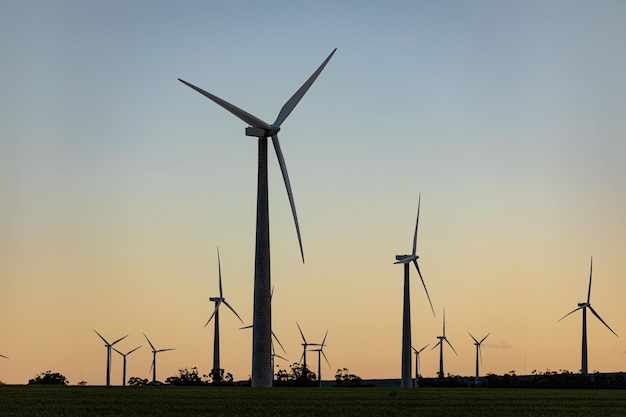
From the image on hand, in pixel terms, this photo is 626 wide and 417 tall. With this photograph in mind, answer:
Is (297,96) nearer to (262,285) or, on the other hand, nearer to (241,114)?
(241,114)

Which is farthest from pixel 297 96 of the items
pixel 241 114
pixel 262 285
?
pixel 262 285

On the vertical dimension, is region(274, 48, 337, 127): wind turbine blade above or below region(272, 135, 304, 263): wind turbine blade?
above

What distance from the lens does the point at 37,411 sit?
5544cm

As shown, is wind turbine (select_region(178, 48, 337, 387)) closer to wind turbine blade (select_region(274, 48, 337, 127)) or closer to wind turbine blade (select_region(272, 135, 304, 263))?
wind turbine blade (select_region(272, 135, 304, 263))

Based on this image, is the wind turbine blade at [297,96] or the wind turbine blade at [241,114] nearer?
the wind turbine blade at [241,114]

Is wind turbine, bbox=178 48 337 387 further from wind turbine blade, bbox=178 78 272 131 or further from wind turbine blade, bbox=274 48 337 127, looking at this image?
wind turbine blade, bbox=274 48 337 127

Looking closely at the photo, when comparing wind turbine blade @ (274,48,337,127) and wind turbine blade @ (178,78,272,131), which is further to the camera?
wind turbine blade @ (274,48,337,127)

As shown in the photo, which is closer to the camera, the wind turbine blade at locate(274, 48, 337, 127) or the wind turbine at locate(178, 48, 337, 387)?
the wind turbine at locate(178, 48, 337, 387)

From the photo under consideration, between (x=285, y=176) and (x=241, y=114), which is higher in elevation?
(x=241, y=114)

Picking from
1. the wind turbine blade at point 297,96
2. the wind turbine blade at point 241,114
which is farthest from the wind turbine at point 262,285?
the wind turbine blade at point 297,96

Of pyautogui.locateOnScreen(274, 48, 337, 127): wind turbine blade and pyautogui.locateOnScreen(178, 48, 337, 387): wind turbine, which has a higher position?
pyautogui.locateOnScreen(274, 48, 337, 127): wind turbine blade

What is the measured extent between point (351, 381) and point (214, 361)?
108 feet

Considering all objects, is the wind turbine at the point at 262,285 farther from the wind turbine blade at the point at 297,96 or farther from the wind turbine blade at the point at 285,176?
the wind turbine blade at the point at 297,96

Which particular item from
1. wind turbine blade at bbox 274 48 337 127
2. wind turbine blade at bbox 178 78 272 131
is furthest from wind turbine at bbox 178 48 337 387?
wind turbine blade at bbox 274 48 337 127
